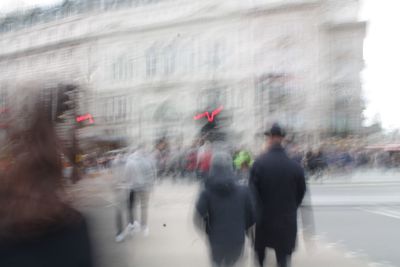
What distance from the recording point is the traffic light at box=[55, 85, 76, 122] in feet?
5.47

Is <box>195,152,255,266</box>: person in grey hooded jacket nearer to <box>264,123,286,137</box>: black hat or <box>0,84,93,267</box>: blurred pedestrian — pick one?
<box>264,123,286,137</box>: black hat

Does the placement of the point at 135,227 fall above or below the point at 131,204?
below

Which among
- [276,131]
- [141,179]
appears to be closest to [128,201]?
[141,179]

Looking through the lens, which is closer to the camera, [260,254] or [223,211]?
[223,211]

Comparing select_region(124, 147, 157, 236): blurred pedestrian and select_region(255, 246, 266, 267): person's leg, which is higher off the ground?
select_region(124, 147, 157, 236): blurred pedestrian

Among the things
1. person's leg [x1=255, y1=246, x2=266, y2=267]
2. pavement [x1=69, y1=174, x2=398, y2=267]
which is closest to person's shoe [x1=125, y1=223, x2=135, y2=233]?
pavement [x1=69, y1=174, x2=398, y2=267]

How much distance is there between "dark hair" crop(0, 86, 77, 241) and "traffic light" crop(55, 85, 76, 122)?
41 mm

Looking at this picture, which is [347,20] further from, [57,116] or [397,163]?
[57,116]

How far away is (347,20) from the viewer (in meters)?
53.7

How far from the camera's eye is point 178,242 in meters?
7.58

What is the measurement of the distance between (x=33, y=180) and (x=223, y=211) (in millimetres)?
2700

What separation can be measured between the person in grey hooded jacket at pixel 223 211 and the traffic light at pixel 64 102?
252 cm

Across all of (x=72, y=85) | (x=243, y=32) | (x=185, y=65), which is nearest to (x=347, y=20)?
(x=243, y=32)

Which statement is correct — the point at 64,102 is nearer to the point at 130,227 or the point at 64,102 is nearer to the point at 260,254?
the point at 260,254
